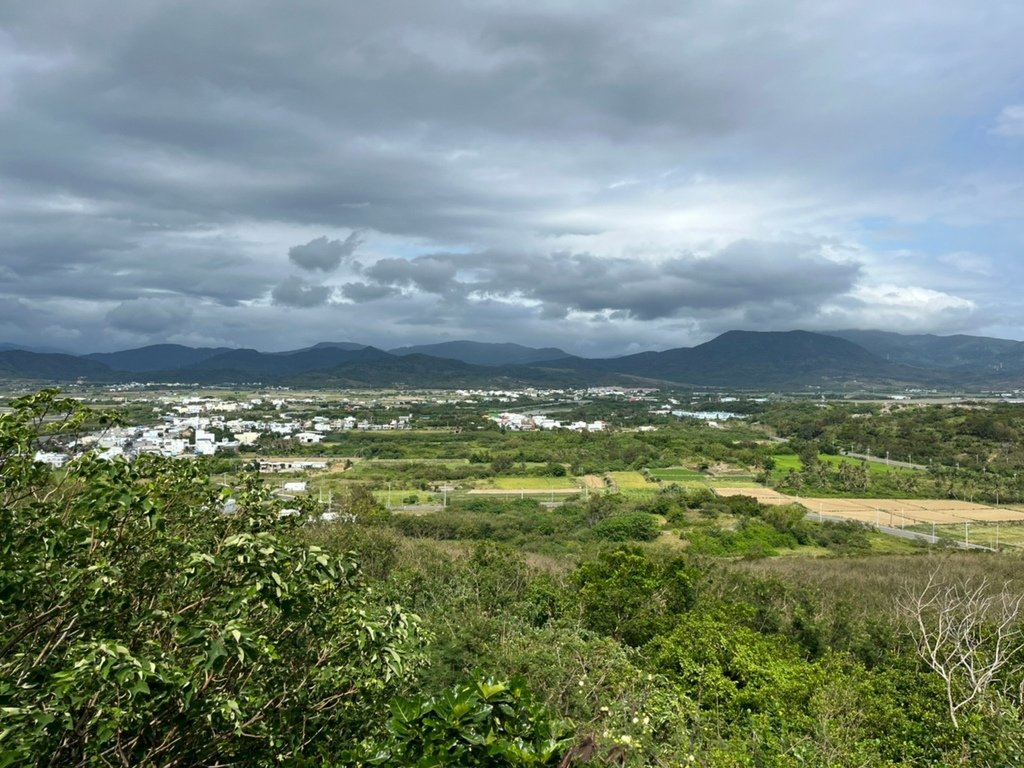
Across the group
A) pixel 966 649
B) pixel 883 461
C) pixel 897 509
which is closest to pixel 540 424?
pixel 883 461

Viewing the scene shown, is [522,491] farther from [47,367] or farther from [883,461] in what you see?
[47,367]

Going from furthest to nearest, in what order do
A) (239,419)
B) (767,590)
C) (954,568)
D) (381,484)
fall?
1. (239,419)
2. (381,484)
3. (954,568)
4. (767,590)

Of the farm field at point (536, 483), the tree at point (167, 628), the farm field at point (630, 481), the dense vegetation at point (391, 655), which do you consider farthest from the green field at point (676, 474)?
the tree at point (167, 628)

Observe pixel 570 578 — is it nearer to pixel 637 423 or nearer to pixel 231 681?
pixel 231 681

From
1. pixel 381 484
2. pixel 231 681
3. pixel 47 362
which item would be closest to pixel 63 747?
pixel 231 681

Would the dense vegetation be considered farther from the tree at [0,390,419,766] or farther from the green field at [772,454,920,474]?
the green field at [772,454,920,474]

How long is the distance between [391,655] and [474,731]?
3.49 ft

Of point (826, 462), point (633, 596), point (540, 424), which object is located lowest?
point (826, 462)

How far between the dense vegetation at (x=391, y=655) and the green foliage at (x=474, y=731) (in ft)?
0.04

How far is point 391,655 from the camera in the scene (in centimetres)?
398

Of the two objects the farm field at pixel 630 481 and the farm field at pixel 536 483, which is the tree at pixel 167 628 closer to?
the farm field at pixel 536 483

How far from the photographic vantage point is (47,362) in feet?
601

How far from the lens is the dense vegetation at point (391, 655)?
3199mm

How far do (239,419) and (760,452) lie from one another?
68.5 metres
